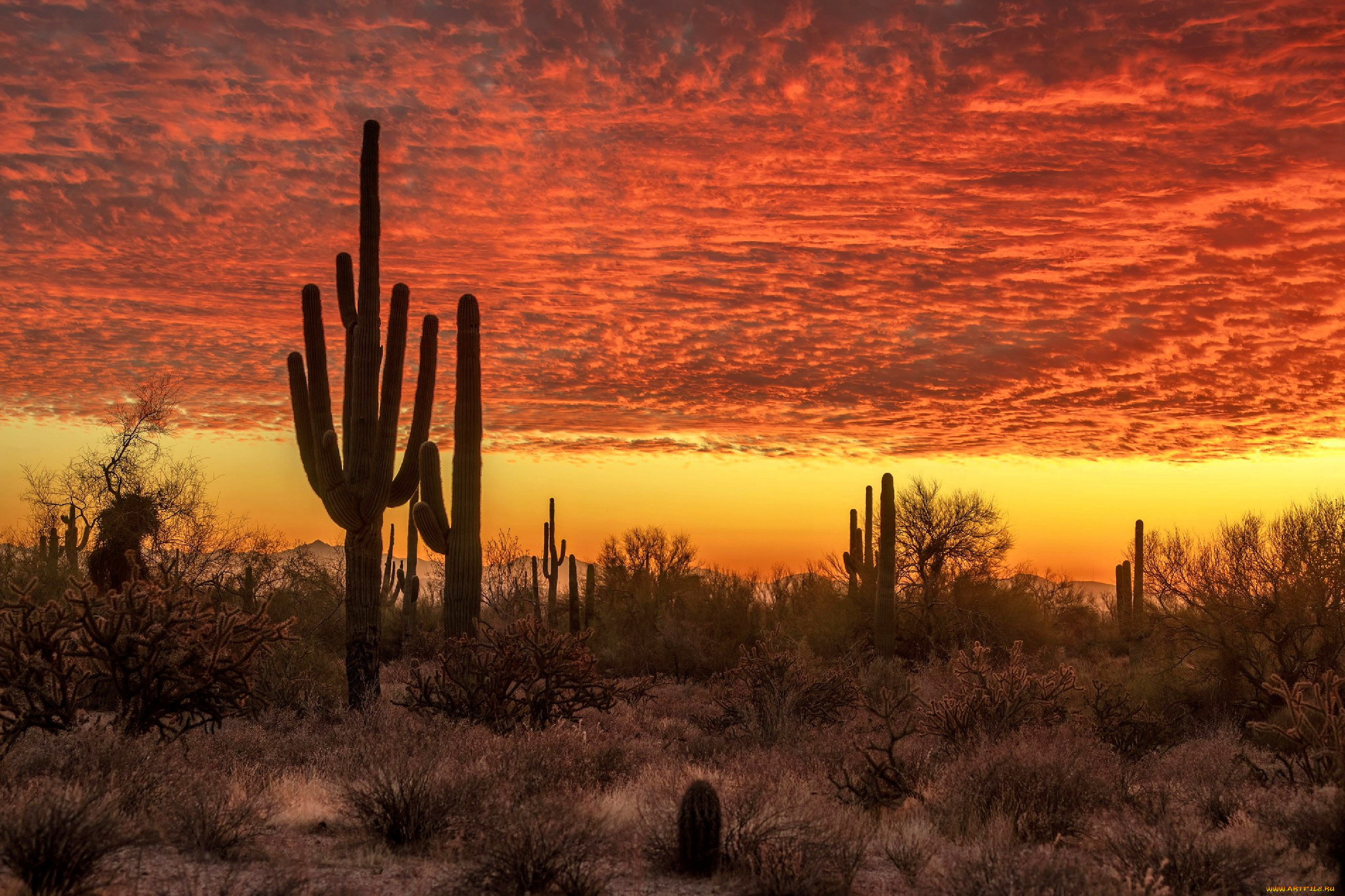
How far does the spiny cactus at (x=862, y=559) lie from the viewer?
94.7ft

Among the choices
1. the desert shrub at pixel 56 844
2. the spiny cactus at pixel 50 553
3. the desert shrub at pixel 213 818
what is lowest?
the desert shrub at pixel 213 818

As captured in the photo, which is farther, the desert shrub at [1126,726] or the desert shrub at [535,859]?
the desert shrub at [1126,726]

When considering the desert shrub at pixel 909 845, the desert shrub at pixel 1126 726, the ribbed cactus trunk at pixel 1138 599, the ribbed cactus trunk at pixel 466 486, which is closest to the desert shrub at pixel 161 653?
the ribbed cactus trunk at pixel 466 486

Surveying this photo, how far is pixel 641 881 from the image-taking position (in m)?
7.54

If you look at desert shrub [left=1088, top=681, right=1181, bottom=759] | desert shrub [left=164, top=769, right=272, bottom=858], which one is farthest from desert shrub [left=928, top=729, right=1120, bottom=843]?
desert shrub [left=164, top=769, right=272, bottom=858]

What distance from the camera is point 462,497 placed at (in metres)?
17.8

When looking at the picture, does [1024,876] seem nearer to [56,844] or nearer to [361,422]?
[56,844]

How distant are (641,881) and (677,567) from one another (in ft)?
98.3

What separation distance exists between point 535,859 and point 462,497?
11049 millimetres

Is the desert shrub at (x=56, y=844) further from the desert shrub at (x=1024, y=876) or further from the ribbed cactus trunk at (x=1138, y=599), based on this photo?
the ribbed cactus trunk at (x=1138, y=599)

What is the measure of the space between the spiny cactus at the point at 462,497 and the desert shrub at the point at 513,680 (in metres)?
2.95

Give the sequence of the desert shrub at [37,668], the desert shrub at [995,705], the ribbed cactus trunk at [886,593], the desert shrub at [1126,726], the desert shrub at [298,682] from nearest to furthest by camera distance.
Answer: the desert shrub at [37,668] → the desert shrub at [995,705] → the desert shrub at [1126,726] → the desert shrub at [298,682] → the ribbed cactus trunk at [886,593]

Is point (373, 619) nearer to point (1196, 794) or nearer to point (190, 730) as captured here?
point (190, 730)

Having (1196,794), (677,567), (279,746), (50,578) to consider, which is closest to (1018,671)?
(1196,794)
